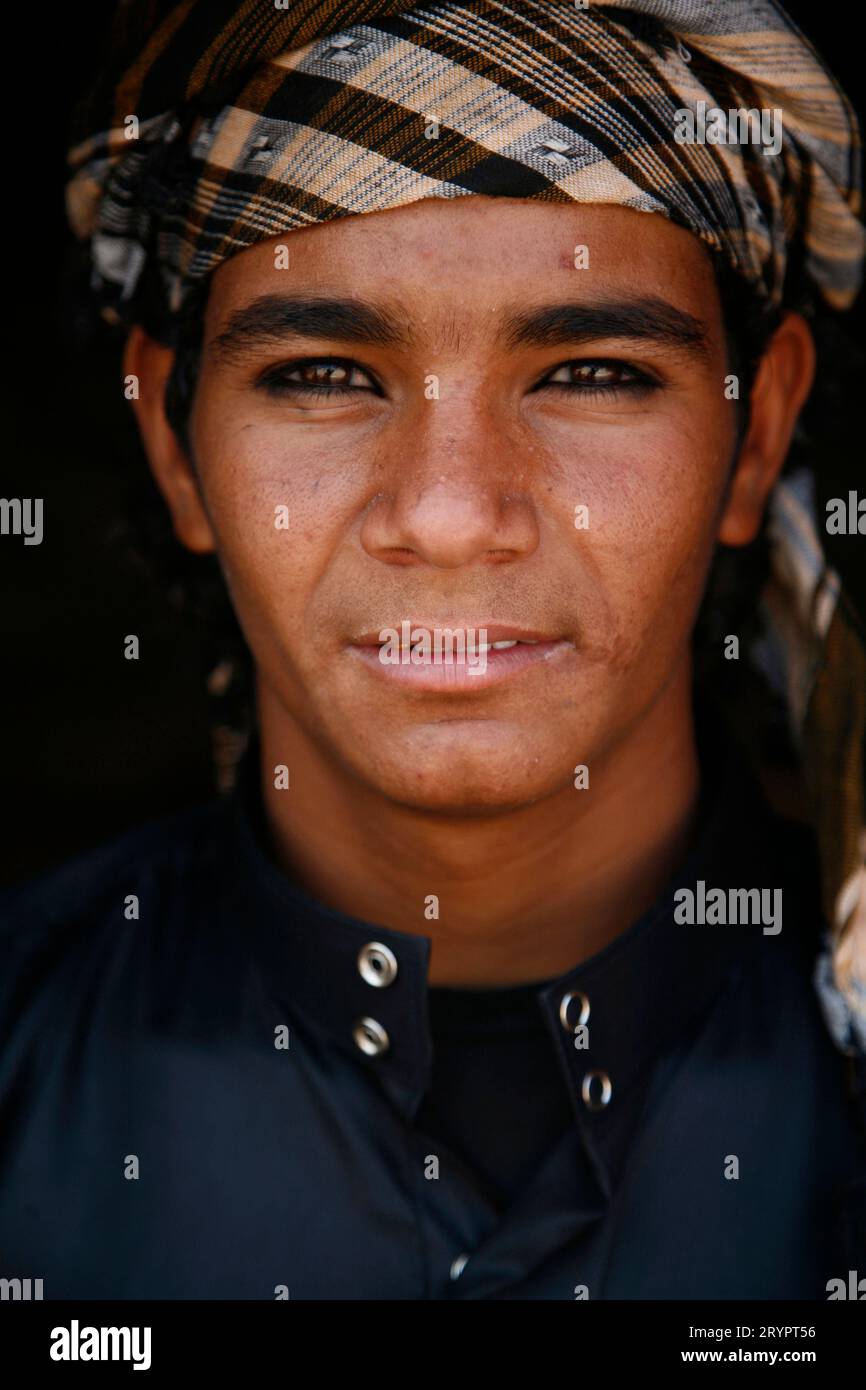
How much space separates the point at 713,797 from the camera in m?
2.25

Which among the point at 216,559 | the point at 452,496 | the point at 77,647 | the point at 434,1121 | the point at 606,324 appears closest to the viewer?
the point at 452,496

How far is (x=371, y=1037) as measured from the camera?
202 centimetres

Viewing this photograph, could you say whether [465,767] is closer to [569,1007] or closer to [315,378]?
[569,1007]

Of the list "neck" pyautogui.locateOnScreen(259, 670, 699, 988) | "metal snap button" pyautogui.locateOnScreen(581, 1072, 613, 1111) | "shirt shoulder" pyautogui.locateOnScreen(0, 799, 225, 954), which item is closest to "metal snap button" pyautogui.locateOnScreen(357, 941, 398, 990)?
"neck" pyautogui.locateOnScreen(259, 670, 699, 988)

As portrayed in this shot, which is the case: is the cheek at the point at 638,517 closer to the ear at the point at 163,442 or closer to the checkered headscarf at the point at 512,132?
the checkered headscarf at the point at 512,132

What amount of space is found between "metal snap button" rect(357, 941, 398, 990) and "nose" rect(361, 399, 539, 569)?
481 mm

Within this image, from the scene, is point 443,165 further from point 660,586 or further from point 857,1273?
point 857,1273

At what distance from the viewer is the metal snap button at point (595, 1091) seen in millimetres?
1950

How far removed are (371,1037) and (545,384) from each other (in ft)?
2.73

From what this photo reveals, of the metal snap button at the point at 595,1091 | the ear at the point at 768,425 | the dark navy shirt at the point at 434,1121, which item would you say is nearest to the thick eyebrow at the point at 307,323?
the ear at the point at 768,425

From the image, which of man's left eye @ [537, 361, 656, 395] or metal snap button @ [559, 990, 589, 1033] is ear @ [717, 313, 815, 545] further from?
metal snap button @ [559, 990, 589, 1033]

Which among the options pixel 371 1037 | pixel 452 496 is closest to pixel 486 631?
pixel 452 496

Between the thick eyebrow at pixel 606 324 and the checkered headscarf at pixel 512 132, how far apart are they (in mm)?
124

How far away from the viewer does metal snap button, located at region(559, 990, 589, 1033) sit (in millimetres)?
1937
